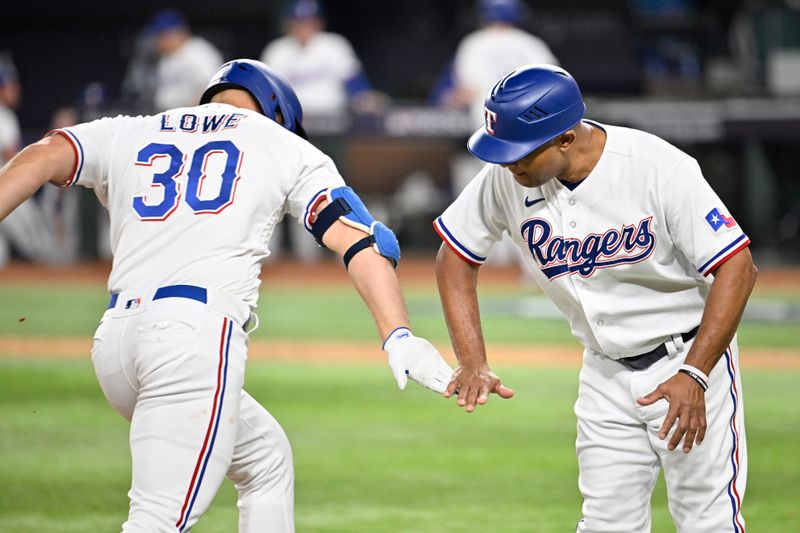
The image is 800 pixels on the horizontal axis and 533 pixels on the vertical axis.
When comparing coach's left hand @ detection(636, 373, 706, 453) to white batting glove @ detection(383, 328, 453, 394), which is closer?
white batting glove @ detection(383, 328, 453, 394)

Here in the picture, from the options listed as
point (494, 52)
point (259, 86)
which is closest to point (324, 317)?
point (494, 52)

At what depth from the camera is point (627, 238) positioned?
403cm

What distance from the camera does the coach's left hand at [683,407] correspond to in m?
3.77

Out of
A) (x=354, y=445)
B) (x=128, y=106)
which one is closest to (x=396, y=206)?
(x=128, y=106)

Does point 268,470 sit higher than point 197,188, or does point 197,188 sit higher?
point 197,188

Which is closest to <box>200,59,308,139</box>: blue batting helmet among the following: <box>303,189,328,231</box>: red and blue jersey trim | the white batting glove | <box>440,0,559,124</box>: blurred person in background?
<box>303,189,328,231</box>: red and blue jersey trim

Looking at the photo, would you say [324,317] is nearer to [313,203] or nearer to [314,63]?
[314,63]

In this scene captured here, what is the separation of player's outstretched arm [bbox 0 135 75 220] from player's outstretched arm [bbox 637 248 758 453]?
1.90 meters

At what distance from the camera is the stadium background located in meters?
5.99

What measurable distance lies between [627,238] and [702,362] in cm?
49

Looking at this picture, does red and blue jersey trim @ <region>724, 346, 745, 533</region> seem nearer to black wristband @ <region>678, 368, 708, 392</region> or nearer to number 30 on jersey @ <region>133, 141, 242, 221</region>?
black wristband @ <region>678, 368, 708, 392</region>

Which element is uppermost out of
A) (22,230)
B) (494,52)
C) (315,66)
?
(494,52)

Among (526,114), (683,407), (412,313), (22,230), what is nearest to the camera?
(683,407)

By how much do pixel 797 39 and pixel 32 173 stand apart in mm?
15058
